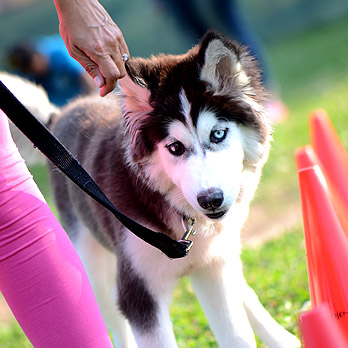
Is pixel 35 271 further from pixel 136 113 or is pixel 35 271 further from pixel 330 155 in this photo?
pixel 330 155

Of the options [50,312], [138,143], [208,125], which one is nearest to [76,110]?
[138,143]

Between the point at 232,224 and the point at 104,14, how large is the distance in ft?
4.12

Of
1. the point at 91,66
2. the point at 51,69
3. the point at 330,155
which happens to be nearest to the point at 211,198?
the point at 91,66

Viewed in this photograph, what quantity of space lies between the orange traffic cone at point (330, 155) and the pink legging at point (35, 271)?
2.09 meters

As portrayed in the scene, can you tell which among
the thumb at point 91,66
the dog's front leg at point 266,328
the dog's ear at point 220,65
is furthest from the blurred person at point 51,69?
the thumb at point 91,66

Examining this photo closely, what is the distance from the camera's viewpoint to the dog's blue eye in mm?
2727

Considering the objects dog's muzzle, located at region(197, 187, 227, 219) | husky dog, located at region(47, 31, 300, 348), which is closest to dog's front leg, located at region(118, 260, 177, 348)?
husky dog, located at region(47, 31, 300, 348)

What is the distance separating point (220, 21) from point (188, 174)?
6.05 m

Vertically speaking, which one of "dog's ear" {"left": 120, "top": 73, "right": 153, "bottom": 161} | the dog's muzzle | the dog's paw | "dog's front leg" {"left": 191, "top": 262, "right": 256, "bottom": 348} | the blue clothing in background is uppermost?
the blue clothing in background

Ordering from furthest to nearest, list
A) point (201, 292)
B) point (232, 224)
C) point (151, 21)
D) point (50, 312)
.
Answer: point (151, 21)
point (201, 292)
point (232, 224)
point (50, 312)

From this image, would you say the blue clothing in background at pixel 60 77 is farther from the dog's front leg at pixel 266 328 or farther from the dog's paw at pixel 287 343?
the dog's paw at pixel 287 343

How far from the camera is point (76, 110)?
3924 millimetres

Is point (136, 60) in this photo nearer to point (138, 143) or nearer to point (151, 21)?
point (138, 143)

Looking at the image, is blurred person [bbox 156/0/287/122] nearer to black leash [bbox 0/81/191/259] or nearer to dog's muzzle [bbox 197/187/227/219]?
dog's muzzle [bbox 197/187/227/219]
